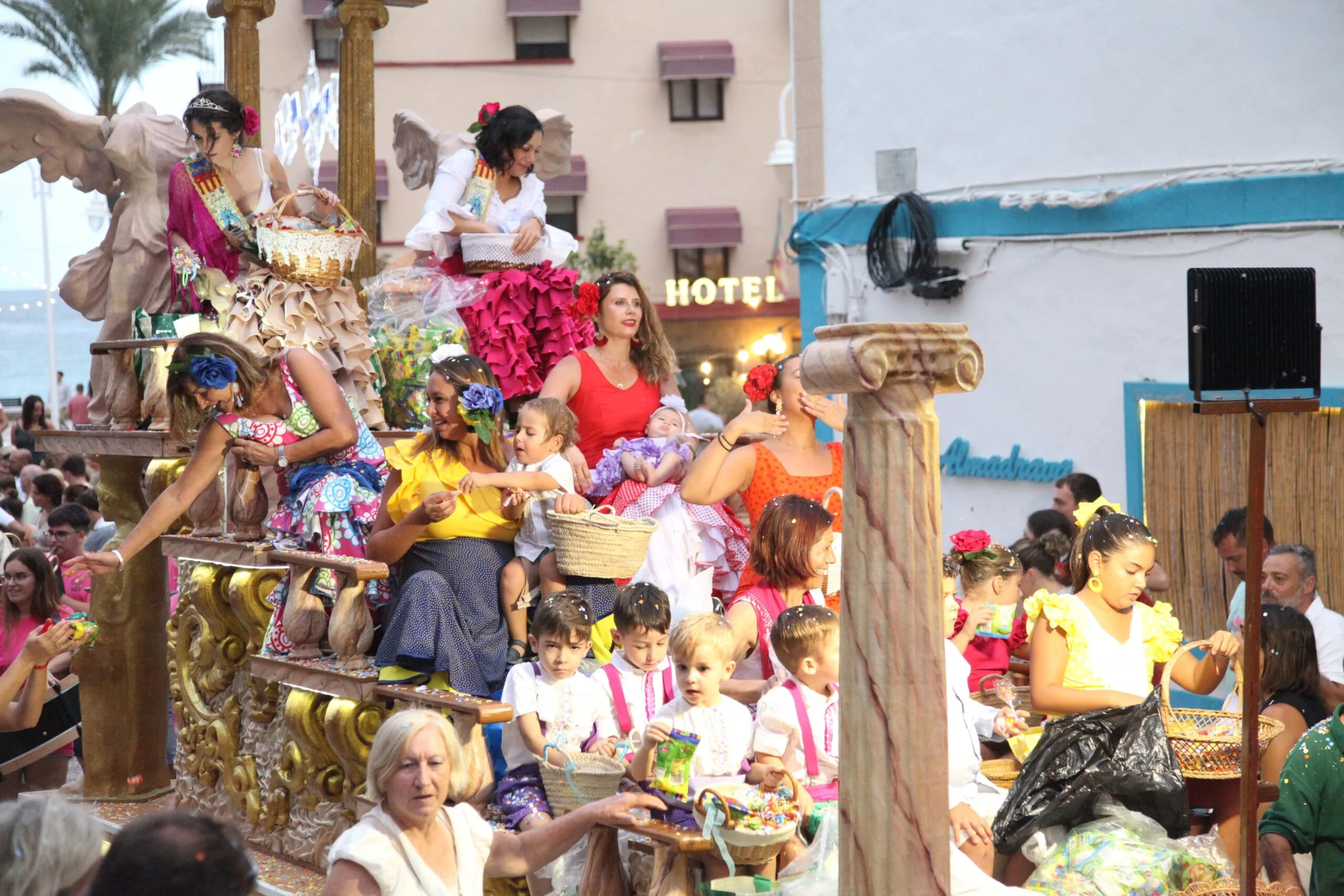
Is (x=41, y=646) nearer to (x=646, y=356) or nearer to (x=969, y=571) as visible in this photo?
(x=646, y=356)

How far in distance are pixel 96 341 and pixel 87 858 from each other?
4.76 m

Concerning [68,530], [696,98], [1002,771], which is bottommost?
[1002,771]

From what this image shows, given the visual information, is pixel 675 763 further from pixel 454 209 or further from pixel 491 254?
pixel 454 209

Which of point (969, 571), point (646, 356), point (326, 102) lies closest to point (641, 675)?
point (969, 571)

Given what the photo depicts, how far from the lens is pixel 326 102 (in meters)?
9.29

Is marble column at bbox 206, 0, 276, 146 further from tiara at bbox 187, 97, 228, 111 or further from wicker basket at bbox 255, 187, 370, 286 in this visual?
wicker basket at bbox 255, 187, 370, 286

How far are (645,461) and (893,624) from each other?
3.13m

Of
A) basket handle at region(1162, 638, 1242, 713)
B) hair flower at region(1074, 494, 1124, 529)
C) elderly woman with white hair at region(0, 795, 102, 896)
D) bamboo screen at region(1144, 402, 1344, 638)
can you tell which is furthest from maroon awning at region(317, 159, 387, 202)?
elderly woman with white hair at region(0, 795, 102, 896)

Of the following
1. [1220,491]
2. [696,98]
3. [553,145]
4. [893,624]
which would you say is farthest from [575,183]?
[893,624]

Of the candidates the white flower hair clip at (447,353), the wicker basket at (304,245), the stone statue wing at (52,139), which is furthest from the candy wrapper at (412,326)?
the stone statue wing at (52,139)

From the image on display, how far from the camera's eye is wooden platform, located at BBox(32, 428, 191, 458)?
22.4 feet

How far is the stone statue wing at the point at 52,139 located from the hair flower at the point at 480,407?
3106mm

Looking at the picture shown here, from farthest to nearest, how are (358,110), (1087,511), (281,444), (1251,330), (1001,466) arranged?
1. (1001,466)
2. (358,110)
3. (281,444)
4. (1087,511)
5. (1251,330)

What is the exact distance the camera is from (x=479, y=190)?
7688 mm
